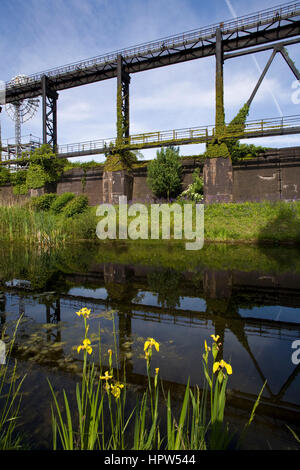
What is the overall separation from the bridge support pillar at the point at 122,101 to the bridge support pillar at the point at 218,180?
8331 millimetres

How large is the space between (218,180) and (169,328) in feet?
57.3

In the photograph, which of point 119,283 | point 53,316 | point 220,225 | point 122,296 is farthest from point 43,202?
point 53,316

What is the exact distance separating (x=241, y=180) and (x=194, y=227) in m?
7.06

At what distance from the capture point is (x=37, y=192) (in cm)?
2641

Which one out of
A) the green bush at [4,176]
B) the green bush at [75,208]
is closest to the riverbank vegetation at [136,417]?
the green bush at [75,208]

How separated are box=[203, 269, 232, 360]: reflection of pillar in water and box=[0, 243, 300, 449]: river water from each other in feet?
0.06

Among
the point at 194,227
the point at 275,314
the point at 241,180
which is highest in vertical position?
the point at 241,180

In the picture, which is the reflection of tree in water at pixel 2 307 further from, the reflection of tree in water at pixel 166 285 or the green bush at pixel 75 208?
the green bush at pixel 75 208

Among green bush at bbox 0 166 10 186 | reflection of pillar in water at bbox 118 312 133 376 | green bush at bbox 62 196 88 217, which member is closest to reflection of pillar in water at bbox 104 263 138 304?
reflection of pillar in water at bbox 118 312 133 376

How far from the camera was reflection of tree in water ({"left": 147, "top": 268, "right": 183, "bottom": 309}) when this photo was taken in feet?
16.0

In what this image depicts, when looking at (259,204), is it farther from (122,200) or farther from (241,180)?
(122,200)

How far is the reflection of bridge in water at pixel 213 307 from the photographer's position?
2355mm

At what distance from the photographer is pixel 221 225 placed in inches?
619

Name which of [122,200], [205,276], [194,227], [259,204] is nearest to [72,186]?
[122,200]
